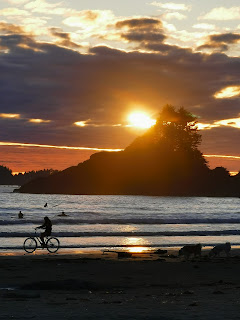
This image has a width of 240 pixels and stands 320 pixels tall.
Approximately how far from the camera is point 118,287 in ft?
63.4

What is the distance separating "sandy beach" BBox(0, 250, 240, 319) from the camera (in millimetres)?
14141

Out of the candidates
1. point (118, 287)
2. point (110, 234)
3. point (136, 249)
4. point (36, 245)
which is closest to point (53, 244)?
point (36, 245)

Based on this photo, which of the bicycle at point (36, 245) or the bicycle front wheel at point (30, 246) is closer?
the bicycle at point (36, 245)

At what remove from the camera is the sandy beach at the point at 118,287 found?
14141 millimetres

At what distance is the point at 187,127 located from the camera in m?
199

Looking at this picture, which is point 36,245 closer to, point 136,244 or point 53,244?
point 53,244

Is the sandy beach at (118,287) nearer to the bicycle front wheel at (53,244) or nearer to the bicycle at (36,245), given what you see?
the bicycle at (36,245)

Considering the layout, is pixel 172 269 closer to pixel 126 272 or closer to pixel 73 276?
pixel 126 272

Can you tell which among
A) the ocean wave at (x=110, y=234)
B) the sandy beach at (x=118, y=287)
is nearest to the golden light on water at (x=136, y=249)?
the sandy beach at (x=118, y=287)

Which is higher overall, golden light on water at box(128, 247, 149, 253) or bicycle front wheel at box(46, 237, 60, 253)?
bicycle front wheel at box(46, 237, 60, 253)

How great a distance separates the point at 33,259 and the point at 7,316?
15.2 meters

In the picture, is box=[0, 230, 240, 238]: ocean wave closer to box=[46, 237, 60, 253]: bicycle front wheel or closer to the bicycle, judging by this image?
box=[46, 237, 60, 253]: bicycle front wheel

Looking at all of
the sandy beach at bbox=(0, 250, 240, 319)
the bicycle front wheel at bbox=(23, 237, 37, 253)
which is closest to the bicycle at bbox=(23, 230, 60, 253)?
the bicycle front wheel at bbox=(23, 237, 37, 253)

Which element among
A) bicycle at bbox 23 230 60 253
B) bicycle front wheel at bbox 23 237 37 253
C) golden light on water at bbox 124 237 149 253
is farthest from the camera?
golden light on water at bbox 124 237 149 253
